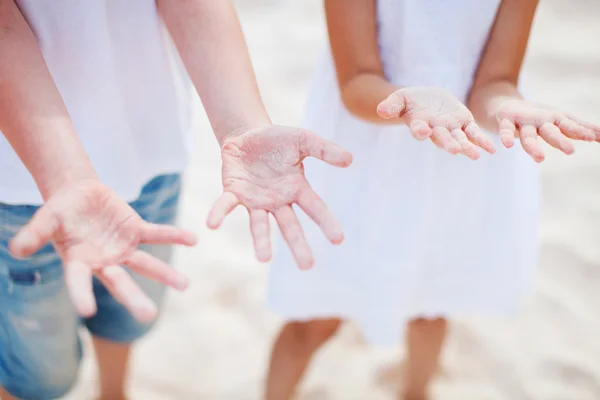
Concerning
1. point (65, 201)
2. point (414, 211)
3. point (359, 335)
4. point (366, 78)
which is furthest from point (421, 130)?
point (359, 335)

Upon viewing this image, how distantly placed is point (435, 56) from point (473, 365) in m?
1.05

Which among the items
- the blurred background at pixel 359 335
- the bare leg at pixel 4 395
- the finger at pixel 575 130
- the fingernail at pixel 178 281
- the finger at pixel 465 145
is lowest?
the blurred background at pixel 359 335

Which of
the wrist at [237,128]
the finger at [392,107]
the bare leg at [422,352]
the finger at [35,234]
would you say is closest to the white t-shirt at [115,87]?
the wrist at [237,128]

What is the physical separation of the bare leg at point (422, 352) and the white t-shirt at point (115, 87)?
0.78 metres

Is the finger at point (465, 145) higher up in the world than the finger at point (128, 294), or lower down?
lower down

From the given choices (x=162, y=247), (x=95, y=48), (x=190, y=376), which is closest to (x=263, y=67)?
(x=190, y=376)

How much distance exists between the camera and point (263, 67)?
2900mm

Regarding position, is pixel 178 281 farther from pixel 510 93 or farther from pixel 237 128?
pixel 510 93

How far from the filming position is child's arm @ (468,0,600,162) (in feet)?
3.10

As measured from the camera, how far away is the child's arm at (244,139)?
0.85 metres

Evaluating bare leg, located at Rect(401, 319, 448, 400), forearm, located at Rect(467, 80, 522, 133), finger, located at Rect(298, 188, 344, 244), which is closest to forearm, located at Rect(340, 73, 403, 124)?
forearm, located at Rect(467, 80, 522, 133)

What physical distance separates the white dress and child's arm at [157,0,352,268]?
260 mm

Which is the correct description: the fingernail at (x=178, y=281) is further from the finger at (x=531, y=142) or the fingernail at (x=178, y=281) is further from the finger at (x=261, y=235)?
the finger at (x=531, y=142)

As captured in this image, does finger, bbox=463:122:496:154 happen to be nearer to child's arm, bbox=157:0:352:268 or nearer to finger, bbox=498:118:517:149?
finger, bbox=498:118:517:149
